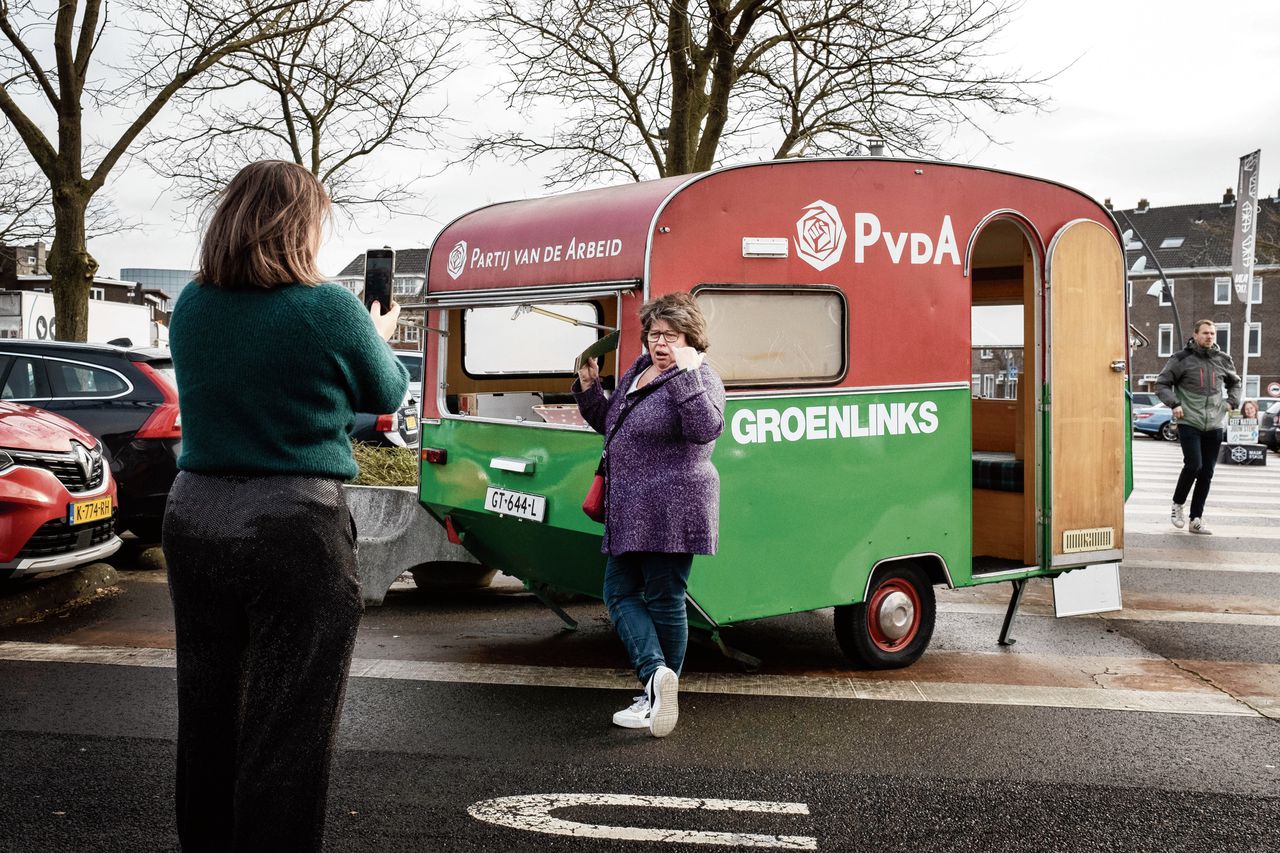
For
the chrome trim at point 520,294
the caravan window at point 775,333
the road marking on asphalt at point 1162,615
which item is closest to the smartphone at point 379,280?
the chrome trim at point 520,294

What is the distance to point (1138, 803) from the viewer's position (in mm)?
4262

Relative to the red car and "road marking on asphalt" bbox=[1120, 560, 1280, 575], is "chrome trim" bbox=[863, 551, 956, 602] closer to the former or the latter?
"road marking on asphalt" bbox=[1120, 560, 1280, 575]

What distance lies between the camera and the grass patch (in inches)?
358

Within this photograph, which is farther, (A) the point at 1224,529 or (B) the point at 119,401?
(A) the point at 1224,529

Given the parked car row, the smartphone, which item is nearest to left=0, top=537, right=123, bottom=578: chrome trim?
the parked car row

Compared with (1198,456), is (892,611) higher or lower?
lower

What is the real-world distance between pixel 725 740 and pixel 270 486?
2815 mm

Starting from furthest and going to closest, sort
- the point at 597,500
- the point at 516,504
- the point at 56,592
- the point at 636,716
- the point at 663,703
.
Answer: the point at 56,592
the point at 516,504
the point at 597,500
the point at 636,716
the point at 663,703

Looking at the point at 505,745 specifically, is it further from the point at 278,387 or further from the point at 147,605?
the point at 147,605

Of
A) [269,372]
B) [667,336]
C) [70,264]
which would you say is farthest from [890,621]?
[70,264]

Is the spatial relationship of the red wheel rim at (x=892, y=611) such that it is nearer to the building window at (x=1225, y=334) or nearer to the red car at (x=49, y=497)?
the red car at (x=49, y=497)

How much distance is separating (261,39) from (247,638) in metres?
14.3

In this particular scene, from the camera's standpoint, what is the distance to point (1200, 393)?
11414 mm

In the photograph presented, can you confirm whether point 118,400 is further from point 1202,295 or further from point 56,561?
point 1202,295
